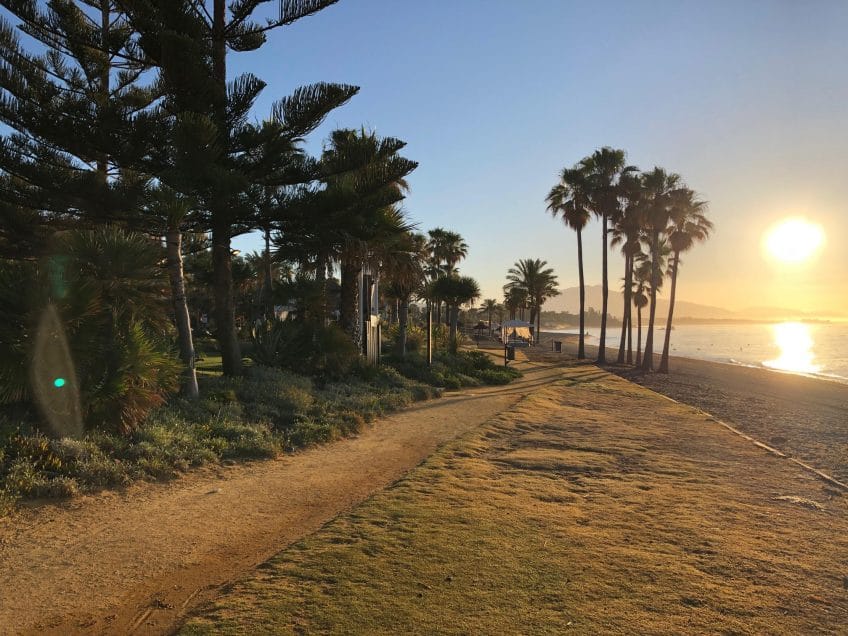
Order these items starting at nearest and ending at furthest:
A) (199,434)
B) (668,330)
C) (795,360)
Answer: (199,434), (668,330), (795,360)

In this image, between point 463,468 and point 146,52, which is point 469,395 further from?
point 146,52

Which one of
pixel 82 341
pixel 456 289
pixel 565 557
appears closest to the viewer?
pixel 565 557

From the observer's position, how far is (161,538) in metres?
4.40

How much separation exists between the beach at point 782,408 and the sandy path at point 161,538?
23.6ft

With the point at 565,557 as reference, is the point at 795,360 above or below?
below

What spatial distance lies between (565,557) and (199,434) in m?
5.26

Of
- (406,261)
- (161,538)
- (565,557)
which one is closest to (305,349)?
(406,261)

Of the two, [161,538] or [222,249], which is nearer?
[161,538]

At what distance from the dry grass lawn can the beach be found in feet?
9.63

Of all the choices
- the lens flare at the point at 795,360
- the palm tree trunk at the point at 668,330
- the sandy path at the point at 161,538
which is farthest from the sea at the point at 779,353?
the sandy path at the point at 161,538

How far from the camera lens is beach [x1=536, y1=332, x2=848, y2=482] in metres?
9.70

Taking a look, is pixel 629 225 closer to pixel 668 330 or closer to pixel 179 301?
pixel 668 330

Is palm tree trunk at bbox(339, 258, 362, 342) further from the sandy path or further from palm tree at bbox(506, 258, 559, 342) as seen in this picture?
palm tree at bbox(506, 258, 559, 342)

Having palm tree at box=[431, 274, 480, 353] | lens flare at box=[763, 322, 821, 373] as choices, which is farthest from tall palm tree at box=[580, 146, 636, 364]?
lens flare at box=[763, 322, 821, 373]
